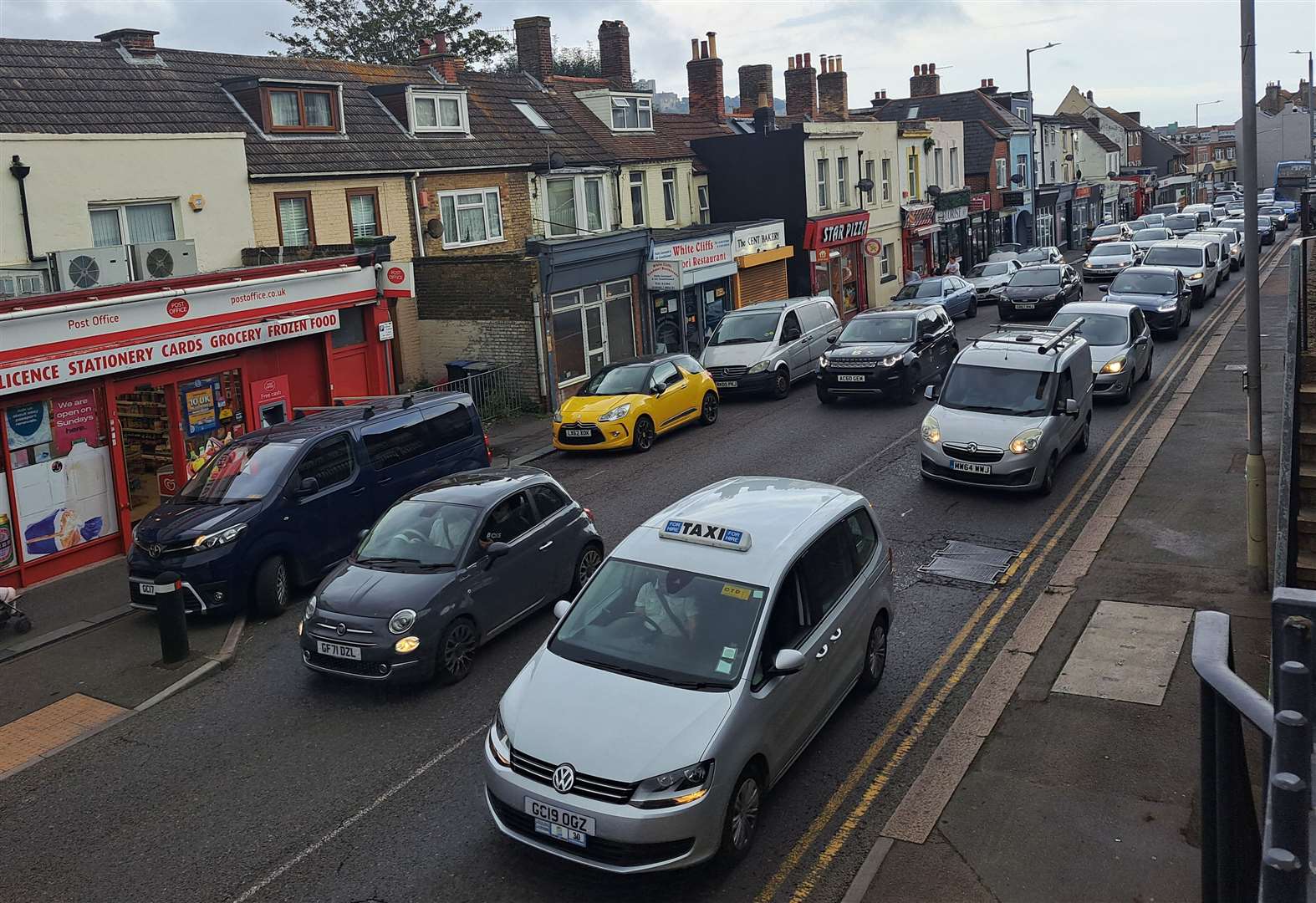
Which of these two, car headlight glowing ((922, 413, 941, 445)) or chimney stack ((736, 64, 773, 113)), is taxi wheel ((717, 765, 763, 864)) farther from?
chimney stack ((736, 64, 773, 113))

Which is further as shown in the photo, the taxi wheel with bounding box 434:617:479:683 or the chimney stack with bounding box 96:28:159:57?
the chimney stack with bounding box 96:28:159:57

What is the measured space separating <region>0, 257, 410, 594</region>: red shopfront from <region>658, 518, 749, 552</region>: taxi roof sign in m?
9.90

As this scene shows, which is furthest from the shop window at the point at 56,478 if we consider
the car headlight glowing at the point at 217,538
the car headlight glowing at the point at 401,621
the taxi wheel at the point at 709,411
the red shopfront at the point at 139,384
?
the taxi wheel at the point at 709,411

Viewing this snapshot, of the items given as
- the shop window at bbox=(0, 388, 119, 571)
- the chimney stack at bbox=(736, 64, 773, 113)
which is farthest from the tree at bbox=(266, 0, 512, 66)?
the shop window at bbox=(0, 388, 119, 571)

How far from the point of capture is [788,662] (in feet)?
24.4

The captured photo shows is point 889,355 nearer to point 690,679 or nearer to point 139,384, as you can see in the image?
point 139,384

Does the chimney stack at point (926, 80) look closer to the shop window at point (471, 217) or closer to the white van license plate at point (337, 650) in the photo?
the shop window at point (471, 217)

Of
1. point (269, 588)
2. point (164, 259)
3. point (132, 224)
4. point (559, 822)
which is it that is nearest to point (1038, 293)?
point (164, 259)

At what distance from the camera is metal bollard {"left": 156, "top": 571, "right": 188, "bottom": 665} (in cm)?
1148

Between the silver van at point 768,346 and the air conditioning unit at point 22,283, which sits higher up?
the air conditioning unit at point 22,283

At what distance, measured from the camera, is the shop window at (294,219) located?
22.4m

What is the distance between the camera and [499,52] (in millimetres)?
54875

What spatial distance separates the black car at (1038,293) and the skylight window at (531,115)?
14.0 m

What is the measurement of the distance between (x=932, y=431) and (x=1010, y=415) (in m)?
1.09
